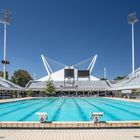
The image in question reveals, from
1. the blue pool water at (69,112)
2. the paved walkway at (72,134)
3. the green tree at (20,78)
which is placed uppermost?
the green tree at (20,78)

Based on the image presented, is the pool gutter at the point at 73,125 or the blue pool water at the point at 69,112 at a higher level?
the pool gutter at the point at 73,125

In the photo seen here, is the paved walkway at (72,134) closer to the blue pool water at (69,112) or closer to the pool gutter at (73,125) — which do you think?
the pool gutter at (73,125)

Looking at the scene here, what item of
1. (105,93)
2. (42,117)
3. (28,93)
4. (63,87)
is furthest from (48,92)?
(42,117)

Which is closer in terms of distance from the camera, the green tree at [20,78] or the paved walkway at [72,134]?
the paved walkway at [72,134]

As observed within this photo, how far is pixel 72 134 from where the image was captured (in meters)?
7.48

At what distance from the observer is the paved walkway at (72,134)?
274 inches

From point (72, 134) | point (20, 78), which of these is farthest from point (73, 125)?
point (20, 78)

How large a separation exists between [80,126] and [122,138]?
171 cm

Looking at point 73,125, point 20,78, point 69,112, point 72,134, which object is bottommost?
point 69,112

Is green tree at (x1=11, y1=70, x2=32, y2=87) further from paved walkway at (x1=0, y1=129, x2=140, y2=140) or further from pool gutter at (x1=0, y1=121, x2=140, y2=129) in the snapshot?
paved walkway at (x1=0, y1=129, x2=140, y2=140)

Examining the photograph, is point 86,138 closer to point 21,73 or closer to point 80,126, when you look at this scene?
point 80,126

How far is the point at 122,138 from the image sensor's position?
6.89m

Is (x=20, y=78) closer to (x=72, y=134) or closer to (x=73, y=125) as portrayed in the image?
(x=73, y=125)

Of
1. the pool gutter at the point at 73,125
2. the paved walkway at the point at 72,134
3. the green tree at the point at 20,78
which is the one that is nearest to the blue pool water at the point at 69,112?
the pool gutter at the point at 73,125
